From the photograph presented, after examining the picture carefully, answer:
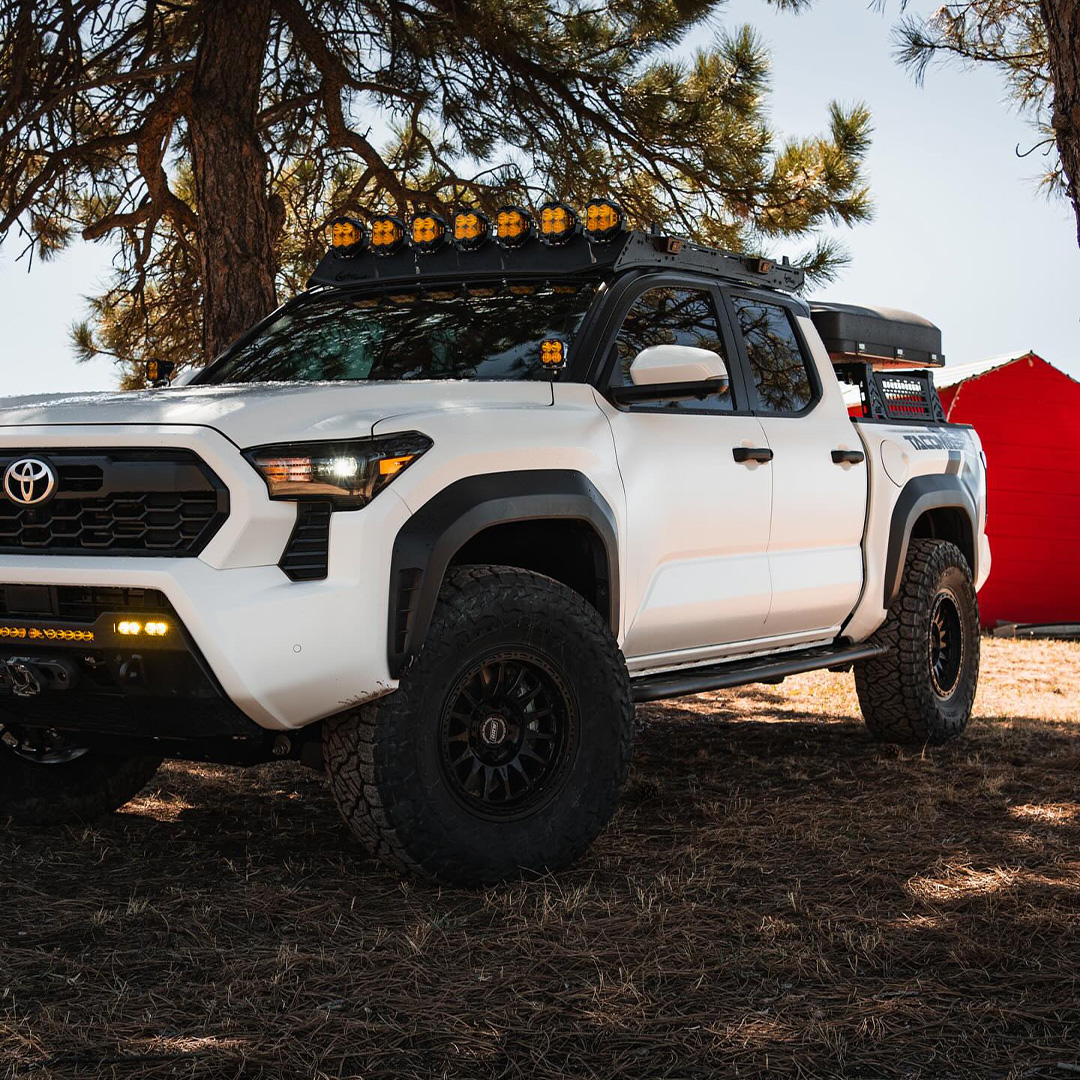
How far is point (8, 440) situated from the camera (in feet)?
13.5

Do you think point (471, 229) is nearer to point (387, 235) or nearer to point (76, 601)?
point (387, 235)

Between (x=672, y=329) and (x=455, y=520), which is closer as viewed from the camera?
(x=455, y=520)

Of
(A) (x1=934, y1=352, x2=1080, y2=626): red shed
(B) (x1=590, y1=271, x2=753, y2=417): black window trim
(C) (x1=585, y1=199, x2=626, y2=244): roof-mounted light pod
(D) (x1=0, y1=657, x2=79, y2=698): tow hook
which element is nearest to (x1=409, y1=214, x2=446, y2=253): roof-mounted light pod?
(C) (x1=585, y1=199, x2=626, y2=244): roof-mounted light pod

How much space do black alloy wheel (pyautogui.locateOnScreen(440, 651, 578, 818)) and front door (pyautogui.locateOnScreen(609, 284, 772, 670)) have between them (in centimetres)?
57

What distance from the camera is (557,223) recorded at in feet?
17.3

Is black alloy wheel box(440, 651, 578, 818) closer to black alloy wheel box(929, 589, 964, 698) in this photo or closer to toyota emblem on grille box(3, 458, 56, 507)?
toyota emblem on grille box(3, 458, 56, 507)

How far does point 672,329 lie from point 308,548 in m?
2.05

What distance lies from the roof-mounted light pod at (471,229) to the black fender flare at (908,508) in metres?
2.35

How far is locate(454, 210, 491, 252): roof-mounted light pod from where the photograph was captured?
17.7ft

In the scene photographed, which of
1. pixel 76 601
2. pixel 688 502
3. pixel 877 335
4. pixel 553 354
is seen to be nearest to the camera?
pixel 76 601

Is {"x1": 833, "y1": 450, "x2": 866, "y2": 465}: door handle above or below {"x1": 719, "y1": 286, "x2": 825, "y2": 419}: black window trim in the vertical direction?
below

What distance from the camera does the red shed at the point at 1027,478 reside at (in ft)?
51.1

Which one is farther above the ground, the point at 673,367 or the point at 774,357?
the point at 774,357

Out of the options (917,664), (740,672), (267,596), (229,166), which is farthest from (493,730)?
(229,166)
